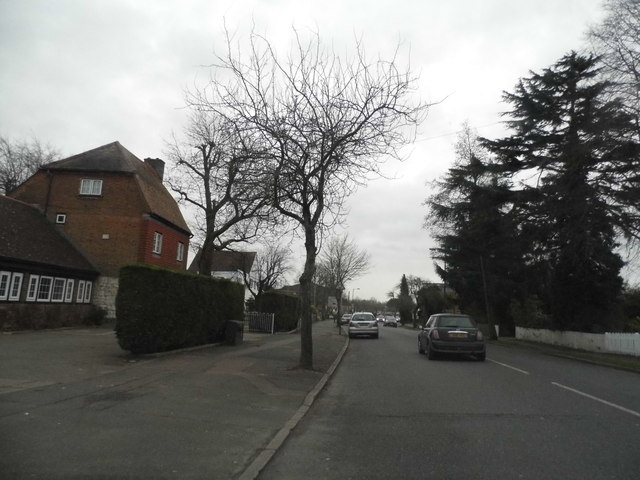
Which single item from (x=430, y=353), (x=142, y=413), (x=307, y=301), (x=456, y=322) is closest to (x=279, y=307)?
(x=430, y=353)

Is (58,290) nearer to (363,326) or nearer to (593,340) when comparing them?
(363,326)

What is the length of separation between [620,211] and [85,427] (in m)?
18.6

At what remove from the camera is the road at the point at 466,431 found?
196 inches

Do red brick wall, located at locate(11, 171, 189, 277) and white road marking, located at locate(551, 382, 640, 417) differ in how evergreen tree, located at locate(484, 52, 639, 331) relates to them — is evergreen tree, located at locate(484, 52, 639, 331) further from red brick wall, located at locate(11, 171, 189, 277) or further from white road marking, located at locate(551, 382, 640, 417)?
red brick wall, located at locate(11, 171, 189, 277)

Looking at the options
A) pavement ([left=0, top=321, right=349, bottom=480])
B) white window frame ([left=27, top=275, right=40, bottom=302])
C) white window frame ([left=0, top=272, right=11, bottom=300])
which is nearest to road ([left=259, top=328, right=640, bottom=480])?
pavement ([left=0, top=321, right=349, bottom=480])

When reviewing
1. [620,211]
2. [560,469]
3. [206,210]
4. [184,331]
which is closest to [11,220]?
[206,210]

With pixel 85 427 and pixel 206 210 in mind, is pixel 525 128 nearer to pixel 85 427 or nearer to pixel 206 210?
pixel 206 210

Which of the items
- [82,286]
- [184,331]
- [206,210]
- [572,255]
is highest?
[206,210]

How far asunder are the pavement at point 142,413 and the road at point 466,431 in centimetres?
52

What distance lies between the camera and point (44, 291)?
21.5 m

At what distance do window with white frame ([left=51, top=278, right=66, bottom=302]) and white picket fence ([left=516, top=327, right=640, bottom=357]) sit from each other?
24.8 meters

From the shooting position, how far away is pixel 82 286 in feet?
80.8

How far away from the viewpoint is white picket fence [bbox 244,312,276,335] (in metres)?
31.8

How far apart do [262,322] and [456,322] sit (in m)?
18.1
